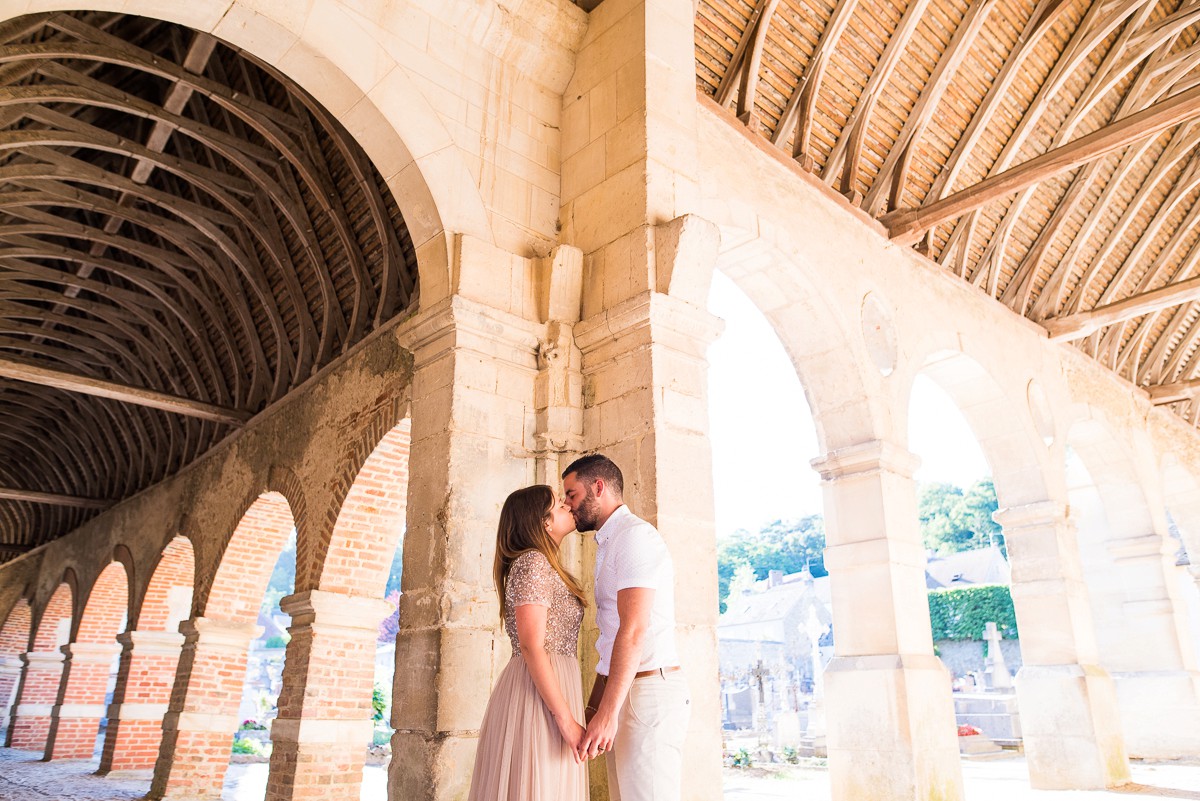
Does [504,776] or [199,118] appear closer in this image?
[504,776]

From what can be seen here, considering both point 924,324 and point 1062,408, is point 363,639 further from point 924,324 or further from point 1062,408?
point 1062,408

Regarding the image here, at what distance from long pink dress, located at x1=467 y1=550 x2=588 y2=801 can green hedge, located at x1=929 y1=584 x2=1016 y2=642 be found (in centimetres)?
2283

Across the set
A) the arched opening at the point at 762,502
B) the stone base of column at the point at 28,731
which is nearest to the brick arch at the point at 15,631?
the stone base of column at the point at 28,731

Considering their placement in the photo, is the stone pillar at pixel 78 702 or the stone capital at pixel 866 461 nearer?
the stone capital at pixel 866 461

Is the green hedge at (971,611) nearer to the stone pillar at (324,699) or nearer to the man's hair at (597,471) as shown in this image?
the stone pillar at (324,699)

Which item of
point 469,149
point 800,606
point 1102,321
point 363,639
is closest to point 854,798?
point 363,639

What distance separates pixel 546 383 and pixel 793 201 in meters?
3.46

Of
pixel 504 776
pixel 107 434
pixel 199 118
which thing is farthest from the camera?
pixel 107 434

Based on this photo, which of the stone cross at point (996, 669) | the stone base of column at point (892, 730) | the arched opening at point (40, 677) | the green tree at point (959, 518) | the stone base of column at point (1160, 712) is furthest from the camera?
the green tree at point (959, 518)

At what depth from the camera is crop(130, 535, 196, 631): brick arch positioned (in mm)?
9984

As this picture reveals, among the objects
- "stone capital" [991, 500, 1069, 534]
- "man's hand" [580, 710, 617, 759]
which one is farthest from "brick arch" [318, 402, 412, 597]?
"stone capital" [991, 500, 1069, 534]

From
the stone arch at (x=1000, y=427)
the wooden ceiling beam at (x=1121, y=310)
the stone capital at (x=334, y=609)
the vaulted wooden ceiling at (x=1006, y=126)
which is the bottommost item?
the stone capital at (x=334, y=609)

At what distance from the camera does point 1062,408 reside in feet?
29.9

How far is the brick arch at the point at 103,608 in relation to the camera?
475 inches
